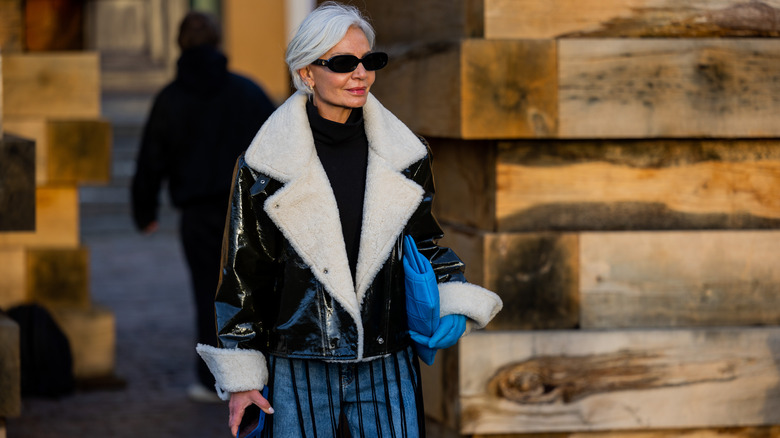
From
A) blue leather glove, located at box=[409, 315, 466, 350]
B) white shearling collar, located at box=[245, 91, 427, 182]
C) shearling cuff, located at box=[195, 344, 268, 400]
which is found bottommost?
shearling cuff, located at box=[195, 344, 268, 400]

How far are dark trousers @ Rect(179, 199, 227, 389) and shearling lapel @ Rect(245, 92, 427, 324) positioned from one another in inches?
141

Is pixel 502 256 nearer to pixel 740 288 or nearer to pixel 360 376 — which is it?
pixel 740 288

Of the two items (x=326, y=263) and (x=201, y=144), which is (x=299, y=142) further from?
(x=201, y=144)

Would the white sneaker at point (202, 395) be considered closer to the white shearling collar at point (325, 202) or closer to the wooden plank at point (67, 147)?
the wooden plank at point (67, 147)

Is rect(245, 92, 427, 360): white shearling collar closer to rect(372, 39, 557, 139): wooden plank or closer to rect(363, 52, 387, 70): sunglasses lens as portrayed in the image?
rect(363, 52, 387, 70): sunglasses lens

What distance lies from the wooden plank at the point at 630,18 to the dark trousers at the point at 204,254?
9.10 ft

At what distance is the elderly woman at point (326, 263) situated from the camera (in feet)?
11.1

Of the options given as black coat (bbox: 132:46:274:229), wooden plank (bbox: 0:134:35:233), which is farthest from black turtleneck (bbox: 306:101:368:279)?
black coat (bbox: 132:46:274:229)

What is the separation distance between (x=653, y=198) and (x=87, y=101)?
3765mm

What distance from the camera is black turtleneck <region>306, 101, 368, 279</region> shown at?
3471 millimetres

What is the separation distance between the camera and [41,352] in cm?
697

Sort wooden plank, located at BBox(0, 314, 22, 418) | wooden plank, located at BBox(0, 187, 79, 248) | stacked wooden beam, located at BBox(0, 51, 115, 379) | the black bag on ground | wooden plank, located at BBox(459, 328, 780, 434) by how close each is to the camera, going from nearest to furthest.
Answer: wooden plank, located at BBox(0, 314, 22, 418) → wooden plank, located at BBox(459, 328, 780, 434) → the black bag on ground → stacked wooden beam, located at BBox(0, 51, 115, 379) → wooden plank, located at BBox(0, 187, 79, 248)

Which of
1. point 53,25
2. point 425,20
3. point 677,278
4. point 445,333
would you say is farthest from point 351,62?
point 53,25

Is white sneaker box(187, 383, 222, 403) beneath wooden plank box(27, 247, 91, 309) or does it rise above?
beneath
